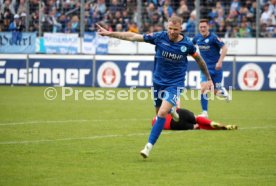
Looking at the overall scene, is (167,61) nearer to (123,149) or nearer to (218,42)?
(123,149)

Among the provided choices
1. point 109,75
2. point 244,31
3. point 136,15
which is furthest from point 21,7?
point 244,31

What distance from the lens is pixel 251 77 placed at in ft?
89.0

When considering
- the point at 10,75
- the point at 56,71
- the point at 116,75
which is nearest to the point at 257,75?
the point at 116,75

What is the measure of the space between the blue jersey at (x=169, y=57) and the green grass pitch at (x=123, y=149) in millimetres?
1238

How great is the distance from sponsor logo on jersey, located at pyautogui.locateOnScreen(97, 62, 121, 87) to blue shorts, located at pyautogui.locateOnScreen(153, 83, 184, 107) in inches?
620

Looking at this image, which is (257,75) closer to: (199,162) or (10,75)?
(10,75)

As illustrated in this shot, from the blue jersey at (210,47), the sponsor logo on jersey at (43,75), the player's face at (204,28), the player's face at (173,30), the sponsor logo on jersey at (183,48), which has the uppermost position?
the player's face at (173,30)

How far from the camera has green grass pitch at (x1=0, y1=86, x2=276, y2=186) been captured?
31.1 feet

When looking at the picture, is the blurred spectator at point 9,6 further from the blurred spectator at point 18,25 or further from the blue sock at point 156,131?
the blue sock at point 156,131

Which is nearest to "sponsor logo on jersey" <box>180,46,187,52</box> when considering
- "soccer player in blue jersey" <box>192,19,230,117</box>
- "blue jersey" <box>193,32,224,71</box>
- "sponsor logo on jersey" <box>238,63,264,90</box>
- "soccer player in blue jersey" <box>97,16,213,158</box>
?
"soccer player in blue jersey" <box>97,16,213,158</box>

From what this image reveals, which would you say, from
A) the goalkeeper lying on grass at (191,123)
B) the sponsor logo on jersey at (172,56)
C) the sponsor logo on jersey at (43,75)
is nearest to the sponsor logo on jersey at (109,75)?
the sponsor logo on jersey at (43,75)

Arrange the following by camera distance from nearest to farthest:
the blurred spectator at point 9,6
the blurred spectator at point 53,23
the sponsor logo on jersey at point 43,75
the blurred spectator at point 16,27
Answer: the sponsor logo on jersey at point 43,75 < the blurred spectator at point 16,27 < the blurred spectator at point 53,23 < the blurred spectator at point 9,6

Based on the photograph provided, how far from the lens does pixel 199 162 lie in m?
10.8

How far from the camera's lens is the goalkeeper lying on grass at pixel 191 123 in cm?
1512
